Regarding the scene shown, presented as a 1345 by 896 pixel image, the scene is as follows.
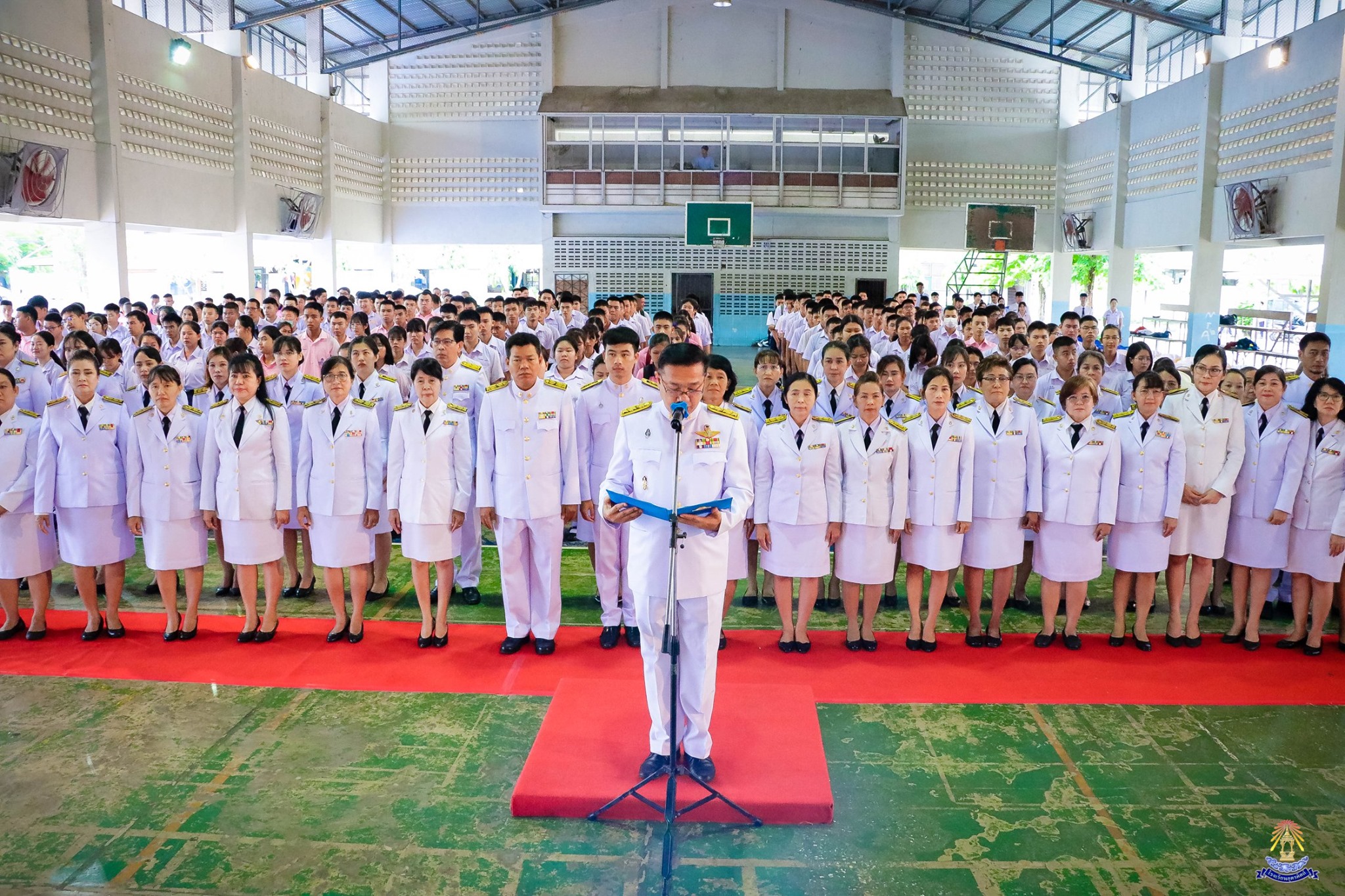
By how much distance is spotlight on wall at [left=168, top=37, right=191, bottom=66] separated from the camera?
15117mm

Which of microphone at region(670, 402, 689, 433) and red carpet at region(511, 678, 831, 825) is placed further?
red carpet at region(511, 678, 831, 825)

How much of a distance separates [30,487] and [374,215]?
20.0 metres

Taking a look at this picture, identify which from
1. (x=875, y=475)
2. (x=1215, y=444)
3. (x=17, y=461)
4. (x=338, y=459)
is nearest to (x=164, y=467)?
(x=17, y=461)

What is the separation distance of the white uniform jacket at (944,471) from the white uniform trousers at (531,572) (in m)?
1.99

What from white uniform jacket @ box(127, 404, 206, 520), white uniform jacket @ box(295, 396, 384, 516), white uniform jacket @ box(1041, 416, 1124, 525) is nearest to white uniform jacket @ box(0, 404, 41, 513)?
white uniform jacket @ box(127, 404, 206, 520)

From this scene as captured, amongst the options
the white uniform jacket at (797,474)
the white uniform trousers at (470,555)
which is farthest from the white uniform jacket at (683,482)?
the white uniform trousers at (470,555)

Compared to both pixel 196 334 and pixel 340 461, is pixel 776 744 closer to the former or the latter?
pixel 340 461

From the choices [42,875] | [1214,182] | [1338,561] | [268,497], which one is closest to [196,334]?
[268,497]

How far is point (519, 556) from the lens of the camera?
530 cm

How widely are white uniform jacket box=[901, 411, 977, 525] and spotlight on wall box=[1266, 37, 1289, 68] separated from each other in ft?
43.2

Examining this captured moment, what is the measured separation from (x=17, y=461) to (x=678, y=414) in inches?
168

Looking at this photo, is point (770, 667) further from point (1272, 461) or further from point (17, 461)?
point (17, 461)

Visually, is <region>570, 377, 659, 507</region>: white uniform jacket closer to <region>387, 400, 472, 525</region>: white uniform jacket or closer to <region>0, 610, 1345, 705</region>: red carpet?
<region>387, 400, 472, 525</region>: white uniform jacket

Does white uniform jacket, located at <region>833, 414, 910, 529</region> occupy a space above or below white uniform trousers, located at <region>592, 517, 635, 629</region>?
above
